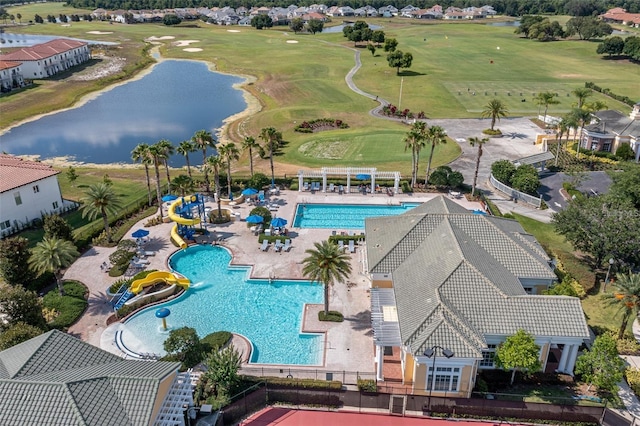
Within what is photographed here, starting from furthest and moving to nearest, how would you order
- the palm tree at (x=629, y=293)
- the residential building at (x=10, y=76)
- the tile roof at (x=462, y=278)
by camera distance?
the residential building at (x=10, y=76) → the palm tree at (x=629, y=293) → the tile roof at (x=462, y=278)

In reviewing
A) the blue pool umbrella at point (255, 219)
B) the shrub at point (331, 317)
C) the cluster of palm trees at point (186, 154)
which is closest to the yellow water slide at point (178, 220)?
the cluster of palm trees at point (186, 154)

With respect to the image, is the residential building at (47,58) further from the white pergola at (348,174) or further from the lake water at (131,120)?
the white pergola at (348,174)

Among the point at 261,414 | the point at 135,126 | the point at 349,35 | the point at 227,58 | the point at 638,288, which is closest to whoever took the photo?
the point at 261,414

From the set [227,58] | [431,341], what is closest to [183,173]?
[431,341]

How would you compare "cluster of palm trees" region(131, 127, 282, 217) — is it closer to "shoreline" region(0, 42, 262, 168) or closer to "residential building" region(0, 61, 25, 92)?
"shoreline" region(0, 42, 262, 168)

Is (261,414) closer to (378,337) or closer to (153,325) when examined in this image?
(378,337)

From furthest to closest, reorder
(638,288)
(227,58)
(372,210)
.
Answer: (227,58) → (372,210) → (638,288)

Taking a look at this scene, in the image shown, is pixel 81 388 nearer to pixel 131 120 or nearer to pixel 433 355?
pixel 433 355
